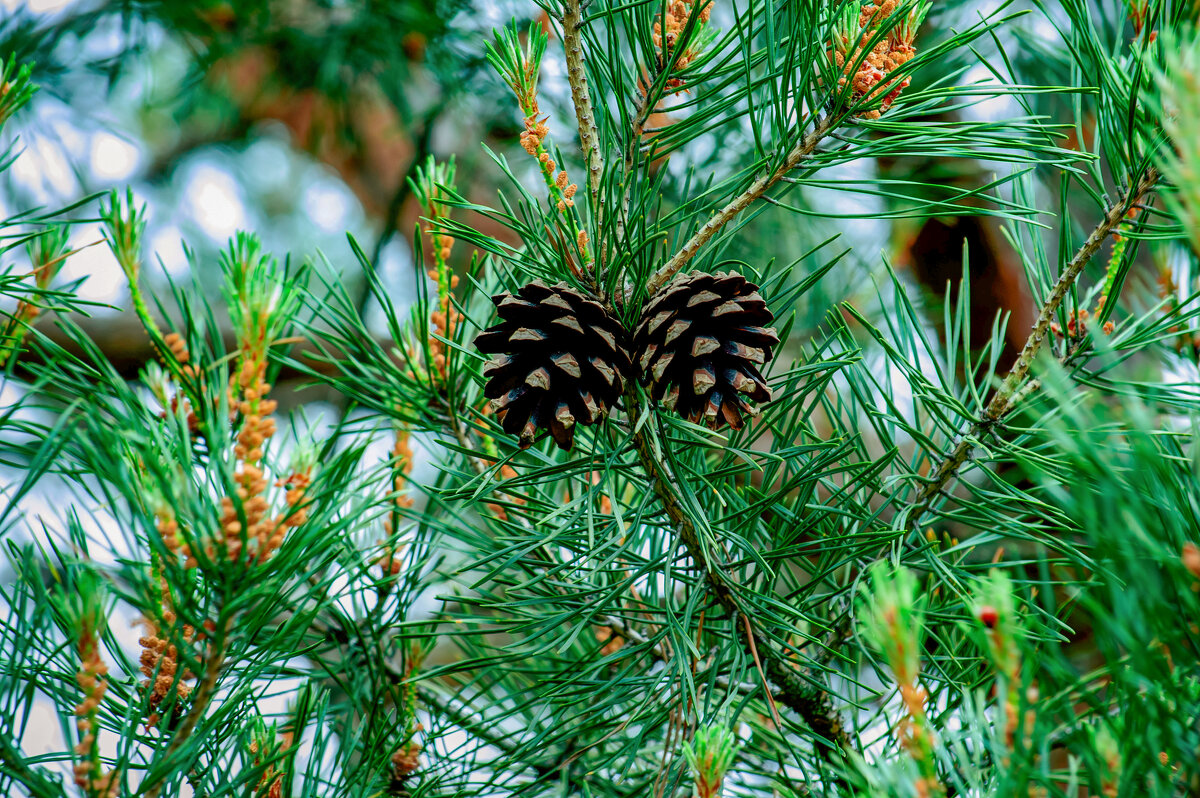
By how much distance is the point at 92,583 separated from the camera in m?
0.32

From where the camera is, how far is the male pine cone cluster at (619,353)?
1.30 feet

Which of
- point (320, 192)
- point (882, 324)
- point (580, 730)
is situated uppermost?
point (320, 192)

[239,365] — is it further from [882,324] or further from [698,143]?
[882,324]

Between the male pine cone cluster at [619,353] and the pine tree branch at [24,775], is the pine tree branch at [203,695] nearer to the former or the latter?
the pine tree branch at [24,775]

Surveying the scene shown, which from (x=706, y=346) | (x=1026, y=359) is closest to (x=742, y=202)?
(x=706, y=346)

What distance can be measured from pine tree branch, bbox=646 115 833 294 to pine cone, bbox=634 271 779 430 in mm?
18

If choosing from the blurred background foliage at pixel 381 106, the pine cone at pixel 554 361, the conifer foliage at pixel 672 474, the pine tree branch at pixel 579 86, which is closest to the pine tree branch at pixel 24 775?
the conifer foliage at pixel 672 474

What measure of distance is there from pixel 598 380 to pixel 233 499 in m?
0.17

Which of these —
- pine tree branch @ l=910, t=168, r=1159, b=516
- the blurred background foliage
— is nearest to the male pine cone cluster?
pine tree branch @ l=910, t=168, r=1159, b=516

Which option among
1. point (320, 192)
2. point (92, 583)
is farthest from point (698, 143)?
point (320, 192)

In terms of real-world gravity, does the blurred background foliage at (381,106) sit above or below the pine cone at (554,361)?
above

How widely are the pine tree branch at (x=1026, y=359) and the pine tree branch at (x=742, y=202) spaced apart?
0.15 meters

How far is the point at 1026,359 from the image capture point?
457 mm

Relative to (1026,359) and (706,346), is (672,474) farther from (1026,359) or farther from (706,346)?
(1026,359)
